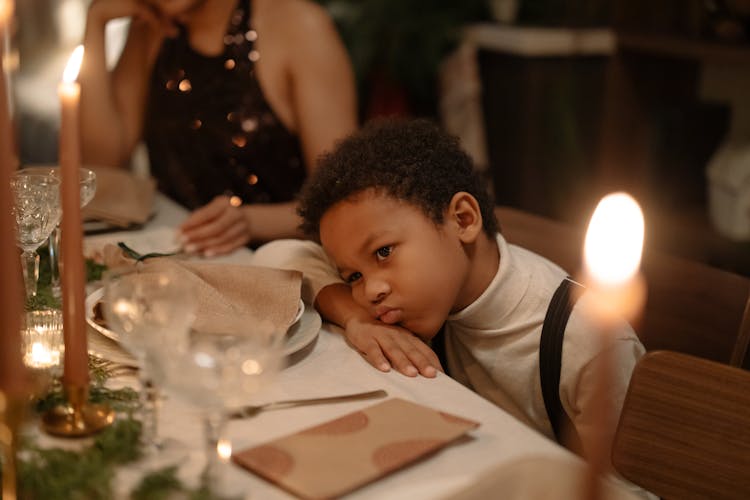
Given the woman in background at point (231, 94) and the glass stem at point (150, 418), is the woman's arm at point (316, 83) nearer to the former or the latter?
the woman in background at point (231, 94)

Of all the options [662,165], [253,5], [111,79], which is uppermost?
[253,5]

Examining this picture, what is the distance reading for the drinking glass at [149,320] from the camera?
Answer: 78 cm

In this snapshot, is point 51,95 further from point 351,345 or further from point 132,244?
point 351,345

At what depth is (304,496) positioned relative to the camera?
29.6 inches

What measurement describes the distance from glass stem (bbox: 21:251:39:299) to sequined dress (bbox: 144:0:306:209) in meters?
0.86

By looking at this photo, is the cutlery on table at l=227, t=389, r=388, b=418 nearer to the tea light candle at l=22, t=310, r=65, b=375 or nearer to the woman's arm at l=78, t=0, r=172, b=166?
the tea light candle at l=22, t=310, r=65, b=375

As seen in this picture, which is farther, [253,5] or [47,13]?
[47,13]

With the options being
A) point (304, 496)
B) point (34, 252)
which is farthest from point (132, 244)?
point (304, 496)

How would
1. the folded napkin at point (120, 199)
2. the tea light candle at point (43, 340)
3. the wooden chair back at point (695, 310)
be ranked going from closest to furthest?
the tea light candle at point (43, 340)
the wooden chair back at point (695, 310)
the folded napkin at point (120, 199)

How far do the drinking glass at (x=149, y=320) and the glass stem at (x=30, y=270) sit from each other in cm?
37

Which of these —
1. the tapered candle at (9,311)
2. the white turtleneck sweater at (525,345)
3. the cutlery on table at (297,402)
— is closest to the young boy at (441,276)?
the white turtleneck sweater at (525,345)

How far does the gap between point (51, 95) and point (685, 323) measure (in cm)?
198

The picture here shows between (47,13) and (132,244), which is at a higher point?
(47,13)

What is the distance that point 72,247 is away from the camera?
0.80m
